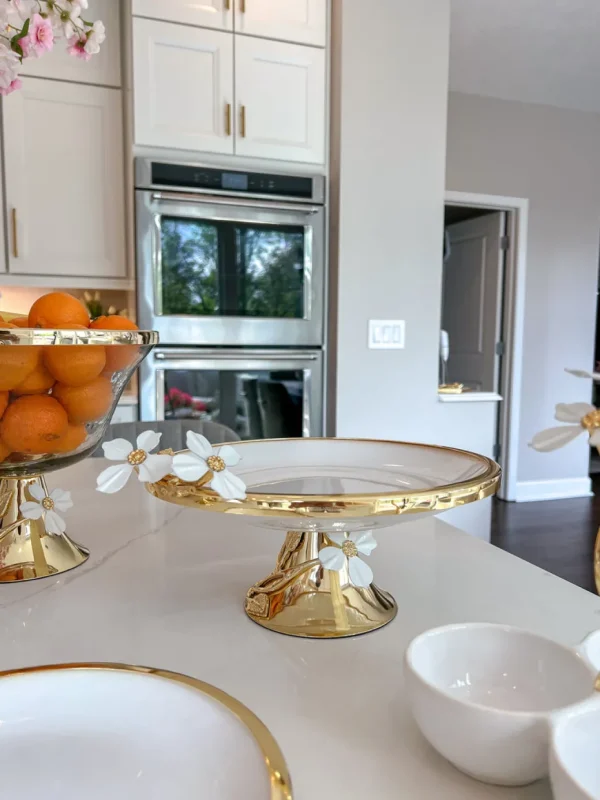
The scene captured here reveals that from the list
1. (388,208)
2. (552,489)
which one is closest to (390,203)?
(388,208)

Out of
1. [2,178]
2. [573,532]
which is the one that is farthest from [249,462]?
[573,532]

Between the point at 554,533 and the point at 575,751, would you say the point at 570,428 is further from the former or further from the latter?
the point at 554,533

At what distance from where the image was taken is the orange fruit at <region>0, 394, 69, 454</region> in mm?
589

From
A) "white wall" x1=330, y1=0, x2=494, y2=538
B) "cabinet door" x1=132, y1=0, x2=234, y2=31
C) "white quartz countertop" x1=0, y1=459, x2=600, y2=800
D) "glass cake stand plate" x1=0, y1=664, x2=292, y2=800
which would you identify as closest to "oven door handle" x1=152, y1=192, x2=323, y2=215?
"white wall" x1=330, y1=0, x2=494, y2=538

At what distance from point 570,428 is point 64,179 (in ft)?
7.72

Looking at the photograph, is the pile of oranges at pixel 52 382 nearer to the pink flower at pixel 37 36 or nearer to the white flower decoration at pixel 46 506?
the white flower decoration at pixel 46 506

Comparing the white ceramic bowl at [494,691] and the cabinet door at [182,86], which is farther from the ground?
the cabinet door at [182,86]

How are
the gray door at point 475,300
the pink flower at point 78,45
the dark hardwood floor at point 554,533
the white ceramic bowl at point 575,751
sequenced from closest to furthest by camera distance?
the white ceramic bowl at point 575,751, the pink flower at point 78,45, the dark hardwood floor at point 554,533, the gray door at point 475,300

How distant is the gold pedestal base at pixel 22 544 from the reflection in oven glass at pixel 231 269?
5.29ft

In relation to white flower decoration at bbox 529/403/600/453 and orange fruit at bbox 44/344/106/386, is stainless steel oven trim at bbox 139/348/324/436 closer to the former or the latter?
orange fruit at bbox 44/344/106/386

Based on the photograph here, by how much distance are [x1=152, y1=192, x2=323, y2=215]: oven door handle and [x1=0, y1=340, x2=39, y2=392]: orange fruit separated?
1.76m

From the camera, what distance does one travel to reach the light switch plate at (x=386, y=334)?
240cm

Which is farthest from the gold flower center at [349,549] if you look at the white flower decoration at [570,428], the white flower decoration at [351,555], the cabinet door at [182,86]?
the cabinet door at [182,86]

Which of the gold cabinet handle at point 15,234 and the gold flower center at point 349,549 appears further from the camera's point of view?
the gold cabinet handle at point 15,234
